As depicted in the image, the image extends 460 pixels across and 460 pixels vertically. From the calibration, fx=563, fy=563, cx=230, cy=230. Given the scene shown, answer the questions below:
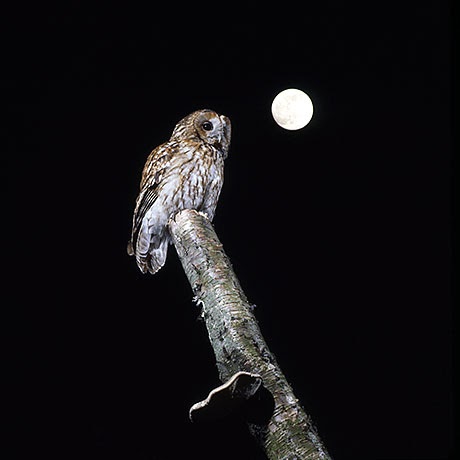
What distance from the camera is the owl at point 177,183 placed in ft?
8.61

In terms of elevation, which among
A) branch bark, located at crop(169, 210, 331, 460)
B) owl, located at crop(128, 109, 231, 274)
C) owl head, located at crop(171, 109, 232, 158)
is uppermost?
owl head, located at crop(171, 109, 232, 158)

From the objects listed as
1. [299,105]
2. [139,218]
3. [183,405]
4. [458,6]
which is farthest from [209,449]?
[458,6]

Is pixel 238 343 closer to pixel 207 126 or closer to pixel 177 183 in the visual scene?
pixel 177 183

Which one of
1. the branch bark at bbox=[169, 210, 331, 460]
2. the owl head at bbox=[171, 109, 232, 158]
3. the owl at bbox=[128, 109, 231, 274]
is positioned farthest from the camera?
the owl head at bbox=[171, 109, 232, 158]

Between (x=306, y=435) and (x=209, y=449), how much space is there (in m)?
1.53

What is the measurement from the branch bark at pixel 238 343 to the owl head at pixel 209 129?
787 millimetres

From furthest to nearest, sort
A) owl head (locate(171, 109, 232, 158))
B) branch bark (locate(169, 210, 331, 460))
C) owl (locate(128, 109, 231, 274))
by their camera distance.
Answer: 1. owl head (locate(171, 109, 232, 158))
2. owl (locate(128, 109, 231, 274))
3. branch bark (locate(169, 210, 331, 460))

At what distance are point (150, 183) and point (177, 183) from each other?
0.63ft

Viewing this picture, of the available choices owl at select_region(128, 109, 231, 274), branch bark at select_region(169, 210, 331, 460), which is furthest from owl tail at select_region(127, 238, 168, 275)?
branch bark at select_region(169, 210, 331, 460)

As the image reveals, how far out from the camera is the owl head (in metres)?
2.87

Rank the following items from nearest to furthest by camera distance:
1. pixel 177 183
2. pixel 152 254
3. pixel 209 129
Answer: pixel 177 183 < pixel 152 254 < pixel 209 129

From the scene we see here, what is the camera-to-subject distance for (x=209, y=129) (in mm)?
2902

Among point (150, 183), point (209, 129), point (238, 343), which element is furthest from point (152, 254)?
point (238, 343)

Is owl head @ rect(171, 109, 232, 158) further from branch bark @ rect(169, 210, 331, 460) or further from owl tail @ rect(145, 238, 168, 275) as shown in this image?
branch bark @ rect(169, 210, 331, 460)
